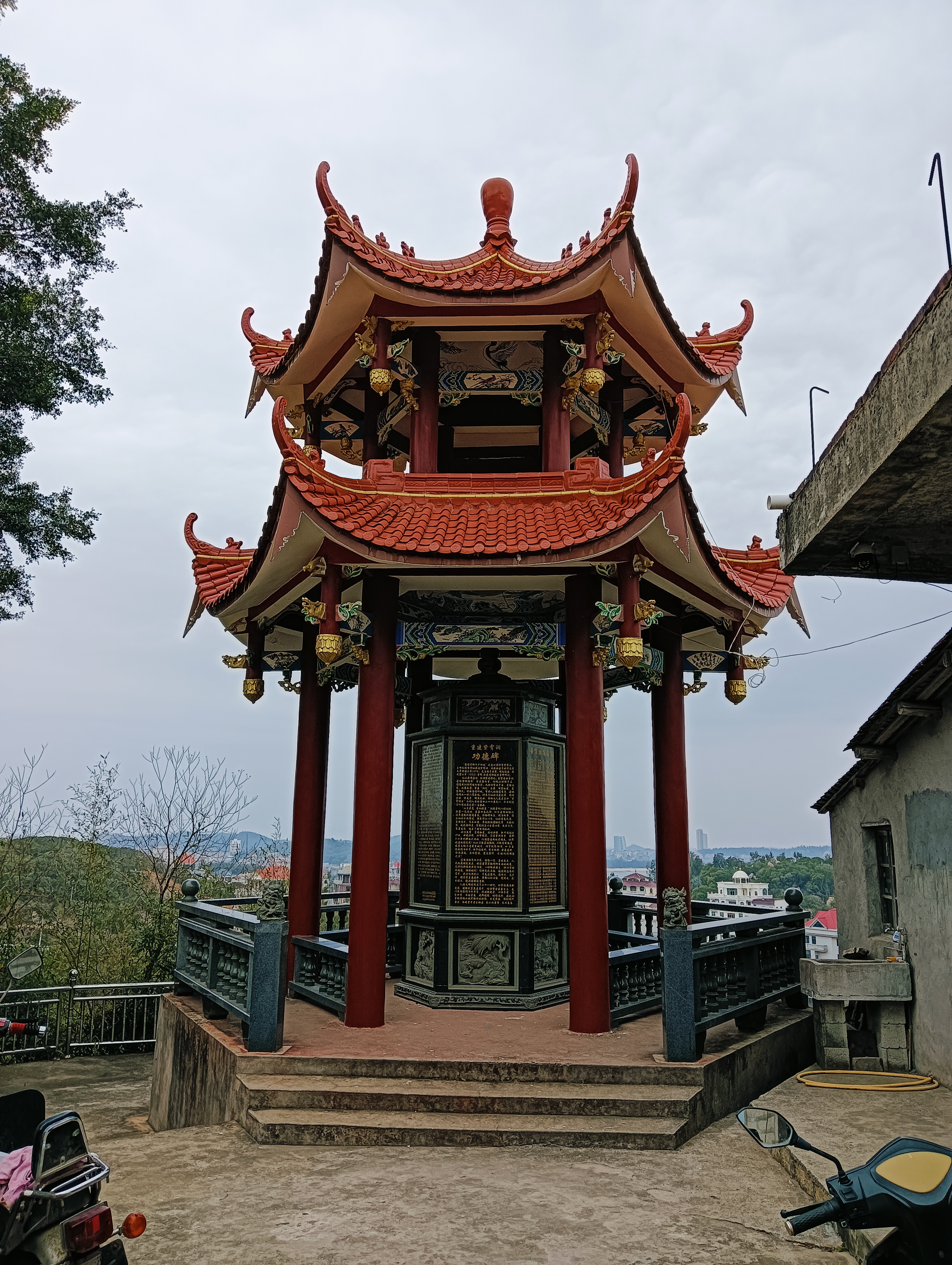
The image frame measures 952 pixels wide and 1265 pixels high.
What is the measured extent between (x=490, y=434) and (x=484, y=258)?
7.44 feet

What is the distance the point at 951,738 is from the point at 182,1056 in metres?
8.27

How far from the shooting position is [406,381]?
9.86 m

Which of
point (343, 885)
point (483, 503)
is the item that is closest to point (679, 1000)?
point (483, 503)

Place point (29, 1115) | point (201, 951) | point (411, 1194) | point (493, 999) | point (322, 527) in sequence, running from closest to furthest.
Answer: point (29, 1115) < point (411, 1194) < point (322, 527) < point (493, 999) < point (201, 951)

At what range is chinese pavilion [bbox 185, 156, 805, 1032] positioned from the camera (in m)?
8.29

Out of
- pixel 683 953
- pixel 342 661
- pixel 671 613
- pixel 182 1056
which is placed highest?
pixel 671 613

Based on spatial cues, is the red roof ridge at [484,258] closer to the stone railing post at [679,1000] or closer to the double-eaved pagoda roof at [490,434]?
the double-eaved pagoda roof at [490,434]

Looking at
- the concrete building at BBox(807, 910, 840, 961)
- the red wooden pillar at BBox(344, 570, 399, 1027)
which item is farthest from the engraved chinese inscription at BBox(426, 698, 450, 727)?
the concrete building at BBox(807, 910, 840, 961)

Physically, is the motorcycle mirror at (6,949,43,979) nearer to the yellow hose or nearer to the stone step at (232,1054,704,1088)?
the stone step at (232,1054,704,1088)

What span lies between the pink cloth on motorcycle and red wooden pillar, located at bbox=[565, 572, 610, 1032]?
5.28 m

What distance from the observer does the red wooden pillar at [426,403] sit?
9773mm

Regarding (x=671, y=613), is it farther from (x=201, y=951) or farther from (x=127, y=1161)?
(x=127, y=1161)

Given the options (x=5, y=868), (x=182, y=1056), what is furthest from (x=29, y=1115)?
(x=5, y=868)

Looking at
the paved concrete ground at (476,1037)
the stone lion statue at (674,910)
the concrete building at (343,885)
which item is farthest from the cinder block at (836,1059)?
the concrete building at (343,885)
